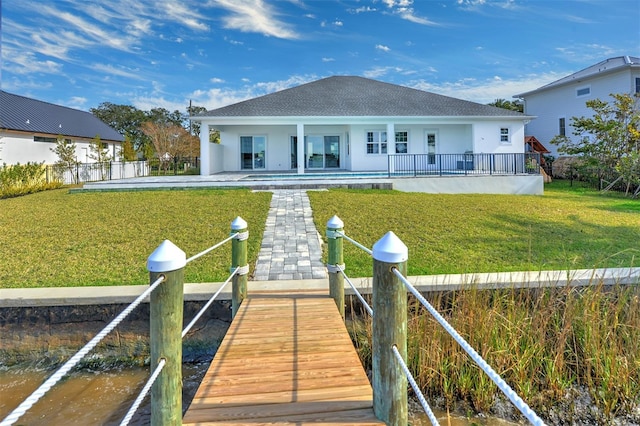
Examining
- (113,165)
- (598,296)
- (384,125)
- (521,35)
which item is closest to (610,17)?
(521,35)

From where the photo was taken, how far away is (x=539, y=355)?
3338 mm

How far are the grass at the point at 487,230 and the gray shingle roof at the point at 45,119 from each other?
868 inches

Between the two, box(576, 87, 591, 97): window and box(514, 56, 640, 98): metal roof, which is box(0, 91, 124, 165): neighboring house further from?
box(576, 87, 591, 97): window

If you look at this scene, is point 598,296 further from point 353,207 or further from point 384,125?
point 384,125

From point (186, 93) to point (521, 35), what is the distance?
1319 inches

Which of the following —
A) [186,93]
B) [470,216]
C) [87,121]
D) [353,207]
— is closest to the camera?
[470,216]

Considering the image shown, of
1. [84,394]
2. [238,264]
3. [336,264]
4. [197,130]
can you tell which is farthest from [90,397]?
[197,130]

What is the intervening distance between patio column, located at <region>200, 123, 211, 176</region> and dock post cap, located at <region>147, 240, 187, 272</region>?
52.4 feet

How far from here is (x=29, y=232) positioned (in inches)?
293

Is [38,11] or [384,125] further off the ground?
[38,11]

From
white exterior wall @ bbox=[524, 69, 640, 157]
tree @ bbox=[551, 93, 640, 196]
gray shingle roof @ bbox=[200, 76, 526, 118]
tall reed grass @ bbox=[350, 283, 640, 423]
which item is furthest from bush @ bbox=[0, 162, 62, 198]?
white exterior wall @ bbox=[524, 69, 640, 157]

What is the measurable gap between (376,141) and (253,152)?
6717 mm

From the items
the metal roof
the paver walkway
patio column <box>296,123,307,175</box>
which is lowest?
the paver walkway

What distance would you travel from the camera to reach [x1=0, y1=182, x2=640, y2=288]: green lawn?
5.49 metres
